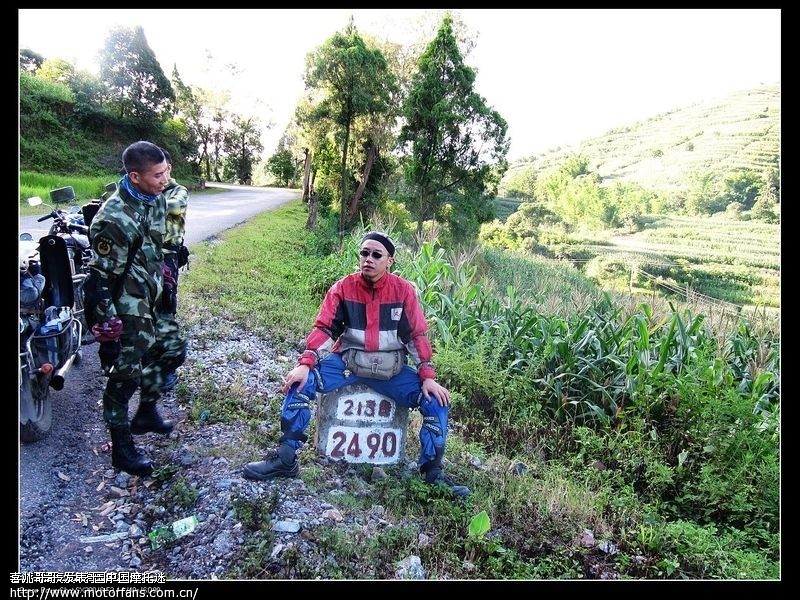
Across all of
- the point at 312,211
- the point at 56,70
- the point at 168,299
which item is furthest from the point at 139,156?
the point at 312,211

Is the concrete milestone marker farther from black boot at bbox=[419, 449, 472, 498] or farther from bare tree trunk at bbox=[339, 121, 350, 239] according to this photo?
bare tree trunk at bbox=[339, 121, 350, 239]

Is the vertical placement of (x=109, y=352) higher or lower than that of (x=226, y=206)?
lower


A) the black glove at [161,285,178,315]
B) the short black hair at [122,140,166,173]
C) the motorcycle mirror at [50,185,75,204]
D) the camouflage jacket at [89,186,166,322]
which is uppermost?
the short black hair at [122,140,166,173]

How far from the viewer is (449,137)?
3.57 meters

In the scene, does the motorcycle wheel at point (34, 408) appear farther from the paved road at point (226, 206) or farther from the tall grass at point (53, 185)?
the paved road at point (226, 206)

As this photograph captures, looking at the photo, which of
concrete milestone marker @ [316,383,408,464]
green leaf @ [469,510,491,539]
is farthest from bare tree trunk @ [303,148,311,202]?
green leaf @ [469,510,491,539]

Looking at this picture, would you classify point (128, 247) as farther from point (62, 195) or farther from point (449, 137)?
point (449, 137)

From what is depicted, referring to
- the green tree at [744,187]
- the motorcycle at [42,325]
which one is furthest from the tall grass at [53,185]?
the green tree at [744,187]

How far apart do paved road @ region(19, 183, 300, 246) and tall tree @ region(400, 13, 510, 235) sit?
930 millimetres

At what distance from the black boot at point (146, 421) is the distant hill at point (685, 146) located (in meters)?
2.90

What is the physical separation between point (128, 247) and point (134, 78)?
1375mm

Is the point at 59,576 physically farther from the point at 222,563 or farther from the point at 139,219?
the point at 139,219

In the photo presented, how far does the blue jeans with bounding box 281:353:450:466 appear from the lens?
230 centimetres
